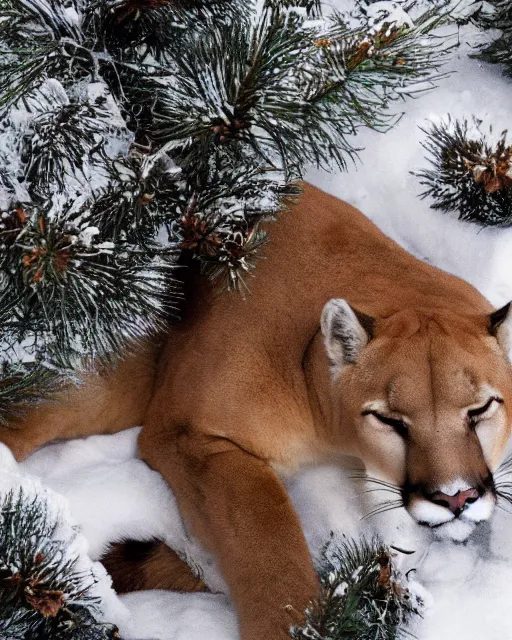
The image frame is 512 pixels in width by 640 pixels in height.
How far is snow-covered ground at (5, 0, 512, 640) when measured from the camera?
167 cm

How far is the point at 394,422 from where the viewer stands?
1698 mm

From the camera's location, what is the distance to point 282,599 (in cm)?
161

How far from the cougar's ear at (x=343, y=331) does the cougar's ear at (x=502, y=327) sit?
270 millimetres

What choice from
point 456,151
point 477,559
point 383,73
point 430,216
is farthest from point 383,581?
point 430,216

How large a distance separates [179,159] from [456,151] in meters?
0.77

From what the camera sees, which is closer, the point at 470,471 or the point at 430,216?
the point at 470,471

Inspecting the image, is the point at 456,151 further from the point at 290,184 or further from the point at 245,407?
the point at 245,407

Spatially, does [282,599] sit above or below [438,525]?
below

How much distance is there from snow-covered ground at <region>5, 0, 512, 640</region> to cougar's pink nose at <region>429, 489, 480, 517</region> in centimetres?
22

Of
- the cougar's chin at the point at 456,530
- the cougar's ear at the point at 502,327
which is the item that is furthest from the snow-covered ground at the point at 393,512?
the cougar's ear at the point at 502,327

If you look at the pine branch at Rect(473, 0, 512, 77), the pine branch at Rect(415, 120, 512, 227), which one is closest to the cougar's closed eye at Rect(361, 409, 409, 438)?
the pine branch at Rect(415, 120, 512, 227)

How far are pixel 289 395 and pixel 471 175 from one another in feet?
2.31

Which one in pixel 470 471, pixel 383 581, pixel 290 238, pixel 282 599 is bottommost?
pixel 282 599

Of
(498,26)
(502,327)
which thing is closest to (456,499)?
(502,327)
